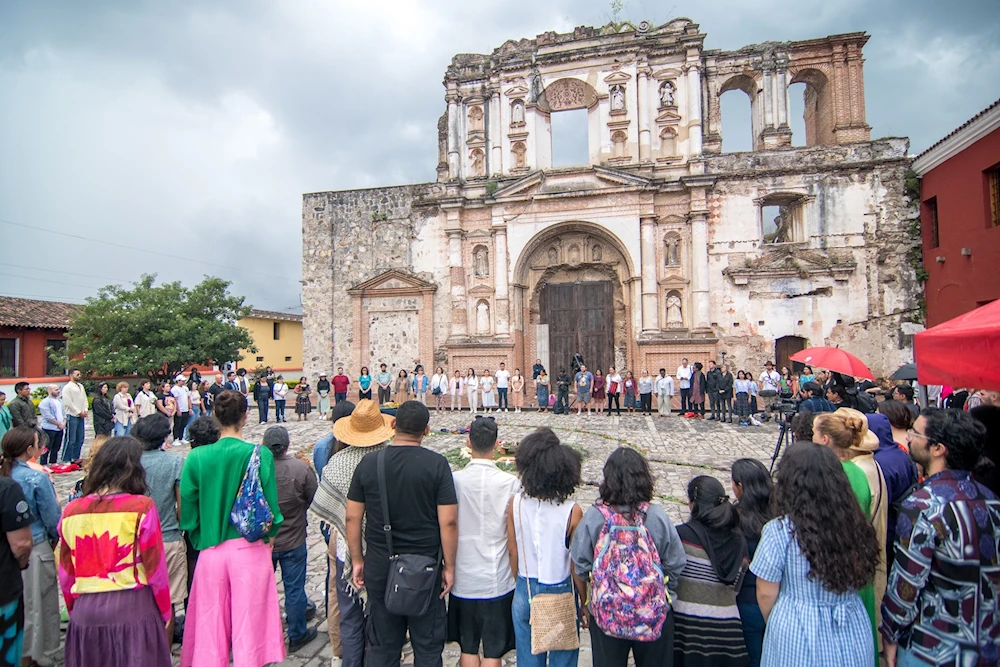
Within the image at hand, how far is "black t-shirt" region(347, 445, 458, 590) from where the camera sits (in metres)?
3.11

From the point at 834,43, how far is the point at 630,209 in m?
8.00

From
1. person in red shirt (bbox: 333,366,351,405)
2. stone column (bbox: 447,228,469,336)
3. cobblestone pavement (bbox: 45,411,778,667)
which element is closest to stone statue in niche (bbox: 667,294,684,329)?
cobblestone pavement (bbox: 45,411,778,667)

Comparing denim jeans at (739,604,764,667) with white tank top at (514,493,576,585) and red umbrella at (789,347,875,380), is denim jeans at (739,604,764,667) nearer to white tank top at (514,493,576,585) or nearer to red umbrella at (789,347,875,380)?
white tank top at (514,493,576,585)

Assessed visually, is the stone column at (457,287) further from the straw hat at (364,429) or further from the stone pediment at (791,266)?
the straw hat at (364,429)

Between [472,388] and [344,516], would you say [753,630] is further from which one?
[472,388]

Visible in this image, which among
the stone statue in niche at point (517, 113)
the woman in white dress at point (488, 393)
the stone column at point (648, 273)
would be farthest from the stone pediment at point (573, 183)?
the woman in white dress at point (488, 393)

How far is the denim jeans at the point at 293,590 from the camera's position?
421cm

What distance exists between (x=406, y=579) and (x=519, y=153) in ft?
60.2

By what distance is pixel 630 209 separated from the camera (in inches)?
722

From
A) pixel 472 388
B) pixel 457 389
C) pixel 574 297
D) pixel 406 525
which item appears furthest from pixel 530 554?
pixel 574 297

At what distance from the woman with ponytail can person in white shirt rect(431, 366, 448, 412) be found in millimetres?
15469

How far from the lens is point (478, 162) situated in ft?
66.4

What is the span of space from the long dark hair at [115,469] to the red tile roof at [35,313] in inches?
Answer: 1043

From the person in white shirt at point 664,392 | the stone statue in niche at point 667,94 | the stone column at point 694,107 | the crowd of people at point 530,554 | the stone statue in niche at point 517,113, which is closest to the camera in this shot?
the crowd of people at point 530,554
